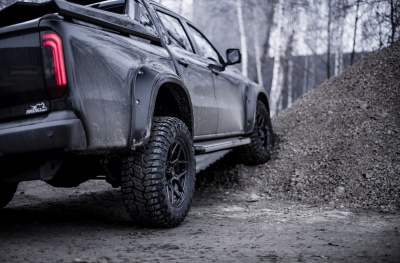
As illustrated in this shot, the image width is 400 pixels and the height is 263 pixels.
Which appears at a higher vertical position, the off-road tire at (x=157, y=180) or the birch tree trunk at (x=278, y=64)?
the birch tree trunk at (x=278, y=64)

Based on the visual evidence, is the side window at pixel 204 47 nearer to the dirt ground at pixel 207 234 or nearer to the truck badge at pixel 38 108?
the dirt ground at pixel 207 234

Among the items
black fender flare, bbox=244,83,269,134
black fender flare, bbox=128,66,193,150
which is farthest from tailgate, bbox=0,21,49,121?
black fender flare, bbox=244,83,269,134

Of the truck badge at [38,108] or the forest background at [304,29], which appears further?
the forest background at [304,29]

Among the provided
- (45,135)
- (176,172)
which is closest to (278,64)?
(176,172)

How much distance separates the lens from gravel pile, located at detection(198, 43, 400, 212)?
486cm

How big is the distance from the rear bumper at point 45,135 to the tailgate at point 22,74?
0.10 m

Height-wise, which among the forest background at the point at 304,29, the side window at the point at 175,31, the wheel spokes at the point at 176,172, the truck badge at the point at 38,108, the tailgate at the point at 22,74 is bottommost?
the wheel spokes at the point at 176,172

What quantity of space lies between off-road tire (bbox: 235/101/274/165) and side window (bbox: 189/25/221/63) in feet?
Result: 3.58

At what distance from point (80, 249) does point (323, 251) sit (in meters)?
1.64

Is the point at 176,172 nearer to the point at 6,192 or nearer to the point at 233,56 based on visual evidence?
the point at 6,192

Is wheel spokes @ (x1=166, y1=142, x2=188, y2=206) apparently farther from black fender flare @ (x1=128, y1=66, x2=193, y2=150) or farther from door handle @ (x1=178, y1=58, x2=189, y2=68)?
door handle @ (x1=178, y1=58, x2=189, y2=68)

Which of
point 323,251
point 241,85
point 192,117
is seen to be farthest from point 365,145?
point 323,251

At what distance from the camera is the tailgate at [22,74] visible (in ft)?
8.53

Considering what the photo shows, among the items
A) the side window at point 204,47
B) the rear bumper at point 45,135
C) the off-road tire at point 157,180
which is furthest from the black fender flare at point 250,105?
the rear bumper at point 45,135
